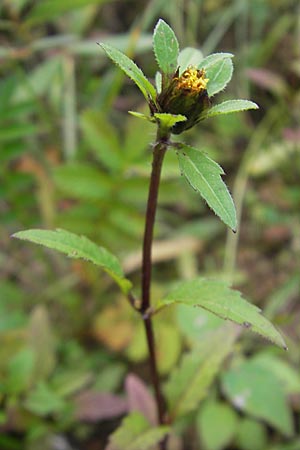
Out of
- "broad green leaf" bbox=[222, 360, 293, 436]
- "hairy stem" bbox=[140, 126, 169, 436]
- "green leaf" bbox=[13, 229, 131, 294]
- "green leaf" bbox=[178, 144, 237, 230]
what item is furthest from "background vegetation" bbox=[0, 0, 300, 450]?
"green leaf" bbox=[178, 144, 237, 230]

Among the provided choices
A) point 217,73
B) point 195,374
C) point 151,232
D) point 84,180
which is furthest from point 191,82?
point 84,180

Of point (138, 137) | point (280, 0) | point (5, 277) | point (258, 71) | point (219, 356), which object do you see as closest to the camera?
point (219, 356)

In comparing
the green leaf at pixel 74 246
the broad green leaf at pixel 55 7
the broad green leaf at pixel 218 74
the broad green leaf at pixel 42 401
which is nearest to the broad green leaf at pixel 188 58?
the broad green leaf at pixel 218 74

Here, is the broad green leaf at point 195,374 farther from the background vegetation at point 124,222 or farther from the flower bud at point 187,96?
the flower bud at point 187,96

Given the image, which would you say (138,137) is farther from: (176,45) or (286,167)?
(176,45)

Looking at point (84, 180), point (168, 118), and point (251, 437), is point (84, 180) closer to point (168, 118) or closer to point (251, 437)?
point (251, 437)

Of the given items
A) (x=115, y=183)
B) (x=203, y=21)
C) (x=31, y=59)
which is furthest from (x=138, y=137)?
(x=203, y=21)
